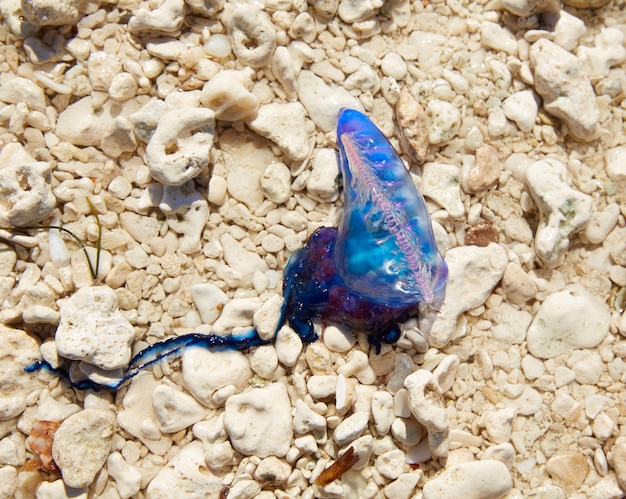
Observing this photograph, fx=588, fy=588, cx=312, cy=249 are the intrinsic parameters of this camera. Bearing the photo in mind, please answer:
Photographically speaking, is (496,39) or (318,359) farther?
(496,39)

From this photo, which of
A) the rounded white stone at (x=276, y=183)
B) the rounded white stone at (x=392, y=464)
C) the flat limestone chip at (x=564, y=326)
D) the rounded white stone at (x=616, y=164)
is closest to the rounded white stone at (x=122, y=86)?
the rounded white stone at (x=276, y=183)

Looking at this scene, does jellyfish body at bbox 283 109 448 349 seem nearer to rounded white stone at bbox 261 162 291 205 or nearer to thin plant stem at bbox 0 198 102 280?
rounded white stone at bbox 261 162 291 205

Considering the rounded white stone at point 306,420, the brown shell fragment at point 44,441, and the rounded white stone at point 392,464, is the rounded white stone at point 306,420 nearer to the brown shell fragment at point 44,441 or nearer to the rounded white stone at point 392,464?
the rounded white stone at point 392,464

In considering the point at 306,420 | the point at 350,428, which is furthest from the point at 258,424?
the point at 350,428

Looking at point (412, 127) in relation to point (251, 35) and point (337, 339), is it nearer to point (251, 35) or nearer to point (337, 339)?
point (251, 35)

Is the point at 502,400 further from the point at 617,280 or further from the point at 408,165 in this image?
the point at 408,165

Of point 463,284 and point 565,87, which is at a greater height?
point 565,87

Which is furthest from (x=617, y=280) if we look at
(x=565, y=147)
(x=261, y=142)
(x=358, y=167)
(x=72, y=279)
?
(x=72, y=279)
